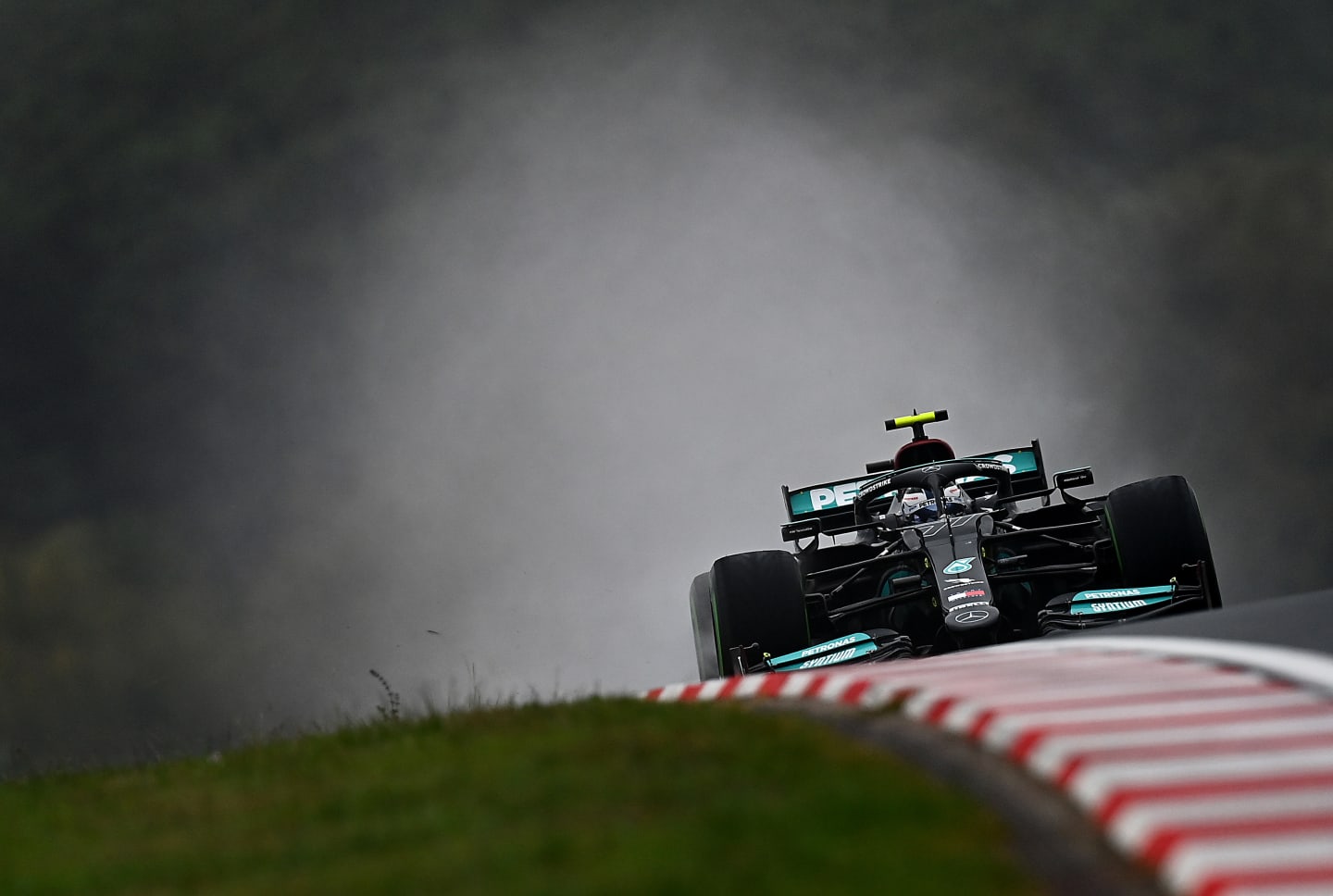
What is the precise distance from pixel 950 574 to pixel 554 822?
5239 mm

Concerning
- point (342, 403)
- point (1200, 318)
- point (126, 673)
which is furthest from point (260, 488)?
point (1200, 318)

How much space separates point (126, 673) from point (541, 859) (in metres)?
13.6

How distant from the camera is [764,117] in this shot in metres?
17.0

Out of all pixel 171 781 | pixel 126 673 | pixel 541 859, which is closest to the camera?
pixel 541 859

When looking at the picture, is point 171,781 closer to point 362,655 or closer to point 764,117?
point 362,655

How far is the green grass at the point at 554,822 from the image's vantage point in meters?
2.80

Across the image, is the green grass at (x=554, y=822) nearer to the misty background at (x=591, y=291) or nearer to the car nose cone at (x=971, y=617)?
the car nose cone at (x=971, y=617)

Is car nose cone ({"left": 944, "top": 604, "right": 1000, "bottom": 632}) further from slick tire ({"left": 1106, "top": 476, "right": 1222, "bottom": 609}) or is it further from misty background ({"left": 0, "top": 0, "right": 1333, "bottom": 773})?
misty background ({"left": 0, "top": 0, "right": 1333, "bottom": 773})

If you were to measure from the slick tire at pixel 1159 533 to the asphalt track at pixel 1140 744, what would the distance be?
2547 mm

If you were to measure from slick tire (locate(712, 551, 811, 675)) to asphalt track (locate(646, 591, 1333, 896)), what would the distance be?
8.05 feet

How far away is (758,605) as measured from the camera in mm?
8125

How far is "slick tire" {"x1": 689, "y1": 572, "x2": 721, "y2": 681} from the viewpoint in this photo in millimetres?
9352

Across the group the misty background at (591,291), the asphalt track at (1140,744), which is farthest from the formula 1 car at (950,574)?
the misty background at (591,291)

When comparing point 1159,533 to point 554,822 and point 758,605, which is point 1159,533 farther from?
point 554,822
